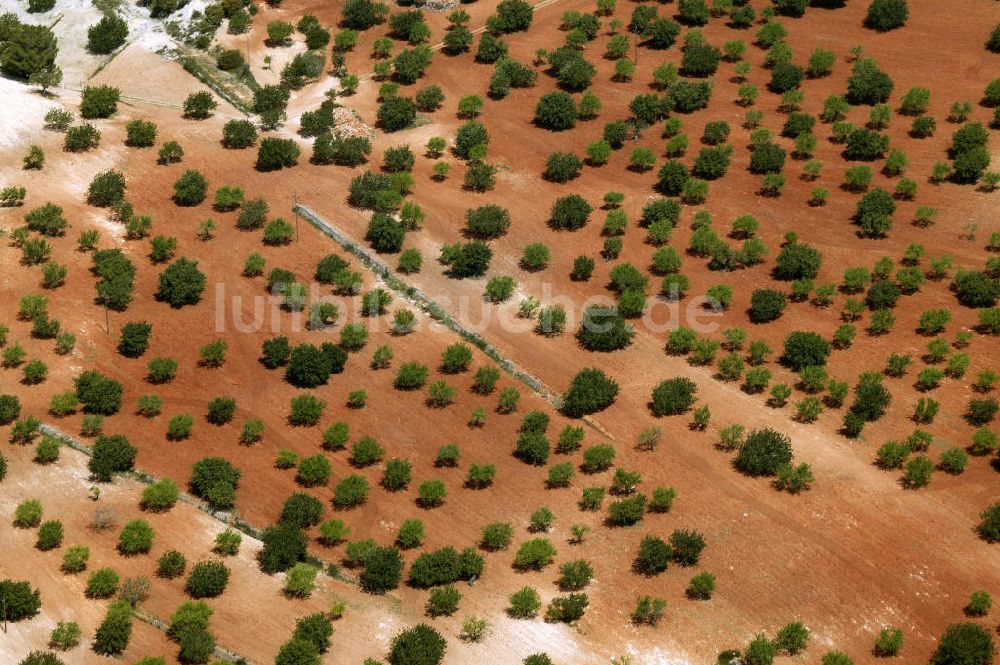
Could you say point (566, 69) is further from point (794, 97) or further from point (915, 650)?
point (915, 650)

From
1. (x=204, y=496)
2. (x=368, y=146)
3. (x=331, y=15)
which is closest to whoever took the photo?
(x=204, y=496)

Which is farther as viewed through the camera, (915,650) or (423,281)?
(423,281)

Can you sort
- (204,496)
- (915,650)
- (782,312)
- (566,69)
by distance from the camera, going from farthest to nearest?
(566,69) → (782,312) → (204,496) → (915,650)

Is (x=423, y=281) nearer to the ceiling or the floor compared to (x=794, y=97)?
nearer to the floor

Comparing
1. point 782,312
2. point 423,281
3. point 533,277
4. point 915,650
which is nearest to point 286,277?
point 423,281

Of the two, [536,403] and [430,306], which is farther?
[430,306]

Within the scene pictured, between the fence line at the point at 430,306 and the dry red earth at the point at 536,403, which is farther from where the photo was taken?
the fence line at the point at 430,306

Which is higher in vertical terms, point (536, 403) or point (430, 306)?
point (430, 306)

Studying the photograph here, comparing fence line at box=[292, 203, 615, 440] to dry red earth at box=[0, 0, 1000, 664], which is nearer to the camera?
dry red earth at box=[0, 0, 1000, 664]
